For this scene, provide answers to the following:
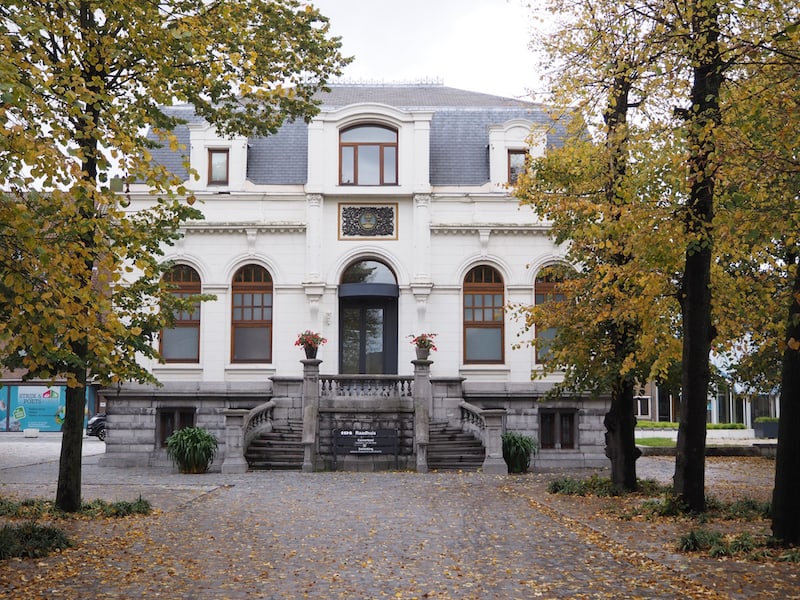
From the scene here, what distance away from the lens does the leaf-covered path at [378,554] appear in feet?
31.0

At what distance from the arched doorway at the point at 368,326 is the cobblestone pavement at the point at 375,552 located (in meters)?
10.1

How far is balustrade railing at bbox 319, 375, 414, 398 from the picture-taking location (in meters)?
26.7

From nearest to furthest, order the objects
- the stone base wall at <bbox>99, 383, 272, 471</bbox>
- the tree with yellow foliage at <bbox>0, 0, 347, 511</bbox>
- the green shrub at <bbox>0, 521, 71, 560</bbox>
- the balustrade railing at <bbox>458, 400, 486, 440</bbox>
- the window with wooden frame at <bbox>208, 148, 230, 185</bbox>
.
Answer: the tree with yellow foliage at <bbox>0, 0, 347, 511</bbox>
the green shrub at <bbox>0, 521, 71, 560</bbox>
the balustrade railing at <bbox>458, 400, 486, 440</bbox>
the stone base wall at <bbox>99, 383, 272, 471</bbox>
the window with wooden frame at <bbox>208, 148, 230, 185</bbox>

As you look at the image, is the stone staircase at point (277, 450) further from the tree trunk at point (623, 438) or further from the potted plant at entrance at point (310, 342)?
the tree trunk at point (623, 438)

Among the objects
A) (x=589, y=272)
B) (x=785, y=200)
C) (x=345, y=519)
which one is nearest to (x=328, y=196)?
(x=589, y=272)

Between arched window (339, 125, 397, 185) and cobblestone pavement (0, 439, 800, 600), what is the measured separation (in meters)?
12.6

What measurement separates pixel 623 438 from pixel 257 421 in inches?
451

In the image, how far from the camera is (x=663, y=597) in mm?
9016

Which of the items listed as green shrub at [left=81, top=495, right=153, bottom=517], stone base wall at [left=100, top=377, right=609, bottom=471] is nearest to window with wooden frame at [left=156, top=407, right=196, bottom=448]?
stone base wall at [left=100, top=377, right=609, bottom=471]

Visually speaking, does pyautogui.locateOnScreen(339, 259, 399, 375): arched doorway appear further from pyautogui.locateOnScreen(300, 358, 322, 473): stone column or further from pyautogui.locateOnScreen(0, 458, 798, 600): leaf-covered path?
pyautogui.locateOnScreen(0, 458, 798, 600): leaf-covered path

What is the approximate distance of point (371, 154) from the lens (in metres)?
29.3

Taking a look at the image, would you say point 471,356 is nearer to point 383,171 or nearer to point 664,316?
point 383,171

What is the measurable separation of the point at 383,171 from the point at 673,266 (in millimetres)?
15928

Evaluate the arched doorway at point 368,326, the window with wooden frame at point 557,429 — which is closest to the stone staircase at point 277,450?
the arched doorway at point 368,326
